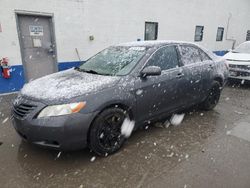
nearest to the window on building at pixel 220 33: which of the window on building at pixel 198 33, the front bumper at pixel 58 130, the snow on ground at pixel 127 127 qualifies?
the window on building at pixel 198 33

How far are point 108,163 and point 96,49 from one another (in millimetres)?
5609

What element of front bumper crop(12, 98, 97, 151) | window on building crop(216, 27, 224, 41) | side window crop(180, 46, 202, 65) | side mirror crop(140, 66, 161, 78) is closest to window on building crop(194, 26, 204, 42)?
window on building crop(216, 27, 224, 41)

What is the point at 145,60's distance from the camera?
3479 mm

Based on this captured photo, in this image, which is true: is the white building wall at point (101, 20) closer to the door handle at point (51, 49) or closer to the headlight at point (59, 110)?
the door handle at point (51, 49)

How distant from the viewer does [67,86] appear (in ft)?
9.91

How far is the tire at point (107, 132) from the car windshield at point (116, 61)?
650 mm

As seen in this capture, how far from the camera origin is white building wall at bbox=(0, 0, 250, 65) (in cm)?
599

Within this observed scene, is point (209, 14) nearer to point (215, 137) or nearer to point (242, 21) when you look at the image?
point (242, 21)

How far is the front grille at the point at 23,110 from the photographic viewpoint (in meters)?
2.77

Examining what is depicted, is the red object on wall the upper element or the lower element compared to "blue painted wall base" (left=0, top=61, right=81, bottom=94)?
upper

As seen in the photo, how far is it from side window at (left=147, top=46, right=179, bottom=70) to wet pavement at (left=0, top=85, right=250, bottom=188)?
A: 3.80 feet

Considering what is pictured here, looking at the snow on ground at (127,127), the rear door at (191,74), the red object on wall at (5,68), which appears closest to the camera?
the snow on ground at (127,127)

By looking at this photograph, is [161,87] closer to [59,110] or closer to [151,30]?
[59,110]

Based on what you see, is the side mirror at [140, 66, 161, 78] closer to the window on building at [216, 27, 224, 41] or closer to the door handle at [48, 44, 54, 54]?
the door handle at [48, 44, 54, 54]
